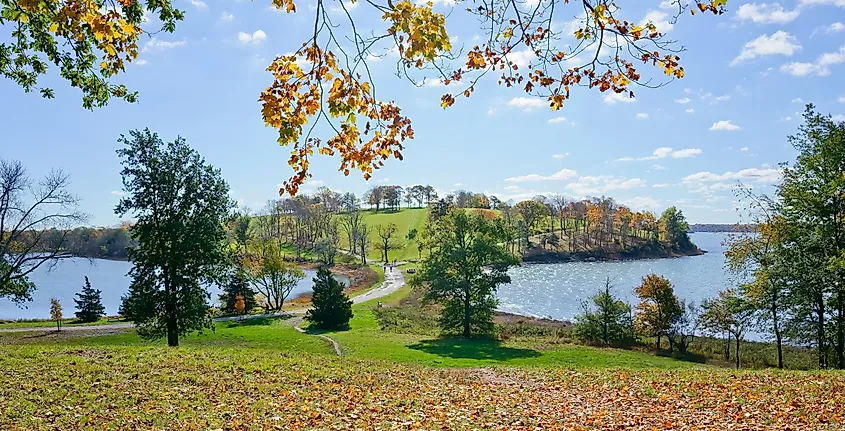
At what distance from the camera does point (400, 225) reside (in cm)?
10488

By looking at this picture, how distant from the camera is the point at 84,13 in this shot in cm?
372

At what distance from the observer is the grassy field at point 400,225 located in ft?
295

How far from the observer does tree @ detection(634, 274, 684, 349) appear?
2792 centimetres

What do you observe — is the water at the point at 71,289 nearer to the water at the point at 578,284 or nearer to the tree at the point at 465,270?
the water at the point at 578,284

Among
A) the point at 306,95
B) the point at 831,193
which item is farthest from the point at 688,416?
the point at 831,193

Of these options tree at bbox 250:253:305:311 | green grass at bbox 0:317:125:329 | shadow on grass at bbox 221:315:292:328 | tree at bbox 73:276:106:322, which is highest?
tree at bbox 250:253:305:311

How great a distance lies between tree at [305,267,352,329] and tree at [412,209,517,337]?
6752mm

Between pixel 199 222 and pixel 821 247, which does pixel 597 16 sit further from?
pixel 821 247

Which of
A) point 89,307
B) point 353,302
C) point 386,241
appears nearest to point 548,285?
point 353,302

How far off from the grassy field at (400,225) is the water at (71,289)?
64.1ft

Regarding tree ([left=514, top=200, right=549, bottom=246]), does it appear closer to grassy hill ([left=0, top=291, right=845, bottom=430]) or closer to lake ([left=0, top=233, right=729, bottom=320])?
lake ([left=0, top=233, right=729, bottom=320])

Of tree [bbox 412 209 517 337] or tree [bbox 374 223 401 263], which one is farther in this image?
tree [bbox 374 223 401 263]

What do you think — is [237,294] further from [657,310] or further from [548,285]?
[548,285]

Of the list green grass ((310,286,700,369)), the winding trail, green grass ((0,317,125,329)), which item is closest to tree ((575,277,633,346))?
green grass ((310,286,700,369))
